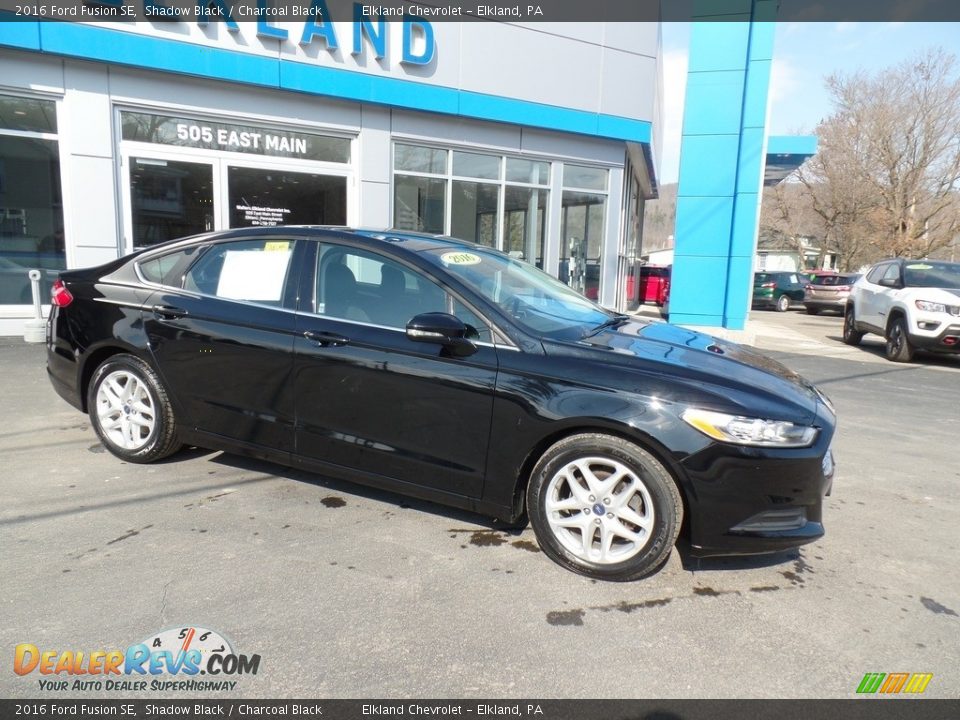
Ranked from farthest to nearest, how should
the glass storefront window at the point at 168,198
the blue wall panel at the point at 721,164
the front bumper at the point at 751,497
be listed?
the blue wall panel at the point at 721,164 < the glass storefront window at the point at 168,198 < the front bumper at the point at 751,497

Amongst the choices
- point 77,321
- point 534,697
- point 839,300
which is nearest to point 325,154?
point 77,321

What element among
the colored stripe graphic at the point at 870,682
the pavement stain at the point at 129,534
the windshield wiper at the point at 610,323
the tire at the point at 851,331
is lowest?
the colored stripe graphic at the point at 870,682

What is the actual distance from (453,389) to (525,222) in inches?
381

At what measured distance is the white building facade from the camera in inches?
344

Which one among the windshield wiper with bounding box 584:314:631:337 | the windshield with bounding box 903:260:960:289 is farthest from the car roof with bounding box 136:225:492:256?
the windshield with bounding box 903:260:960:289

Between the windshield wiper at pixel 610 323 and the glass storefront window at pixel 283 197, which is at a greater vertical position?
the glass storefront window at pixel 283 197

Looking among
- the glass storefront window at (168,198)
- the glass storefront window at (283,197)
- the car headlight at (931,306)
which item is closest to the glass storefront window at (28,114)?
the glass storefront window at (168,198)

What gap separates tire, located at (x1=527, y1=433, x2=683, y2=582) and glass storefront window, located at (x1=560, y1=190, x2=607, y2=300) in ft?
33.8

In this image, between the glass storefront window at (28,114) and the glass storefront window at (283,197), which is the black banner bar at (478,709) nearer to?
the glass storefront window at (283,197)

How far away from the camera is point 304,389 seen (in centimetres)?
353

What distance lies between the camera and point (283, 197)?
1024 cm

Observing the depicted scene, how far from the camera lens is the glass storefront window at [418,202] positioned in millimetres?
11055

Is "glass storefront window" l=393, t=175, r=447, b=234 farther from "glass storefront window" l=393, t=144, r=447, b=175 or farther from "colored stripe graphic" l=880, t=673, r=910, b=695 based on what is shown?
"colored stripe graphic" l=880, t=673, r=910, b=695

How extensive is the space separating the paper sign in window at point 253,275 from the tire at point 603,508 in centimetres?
192
